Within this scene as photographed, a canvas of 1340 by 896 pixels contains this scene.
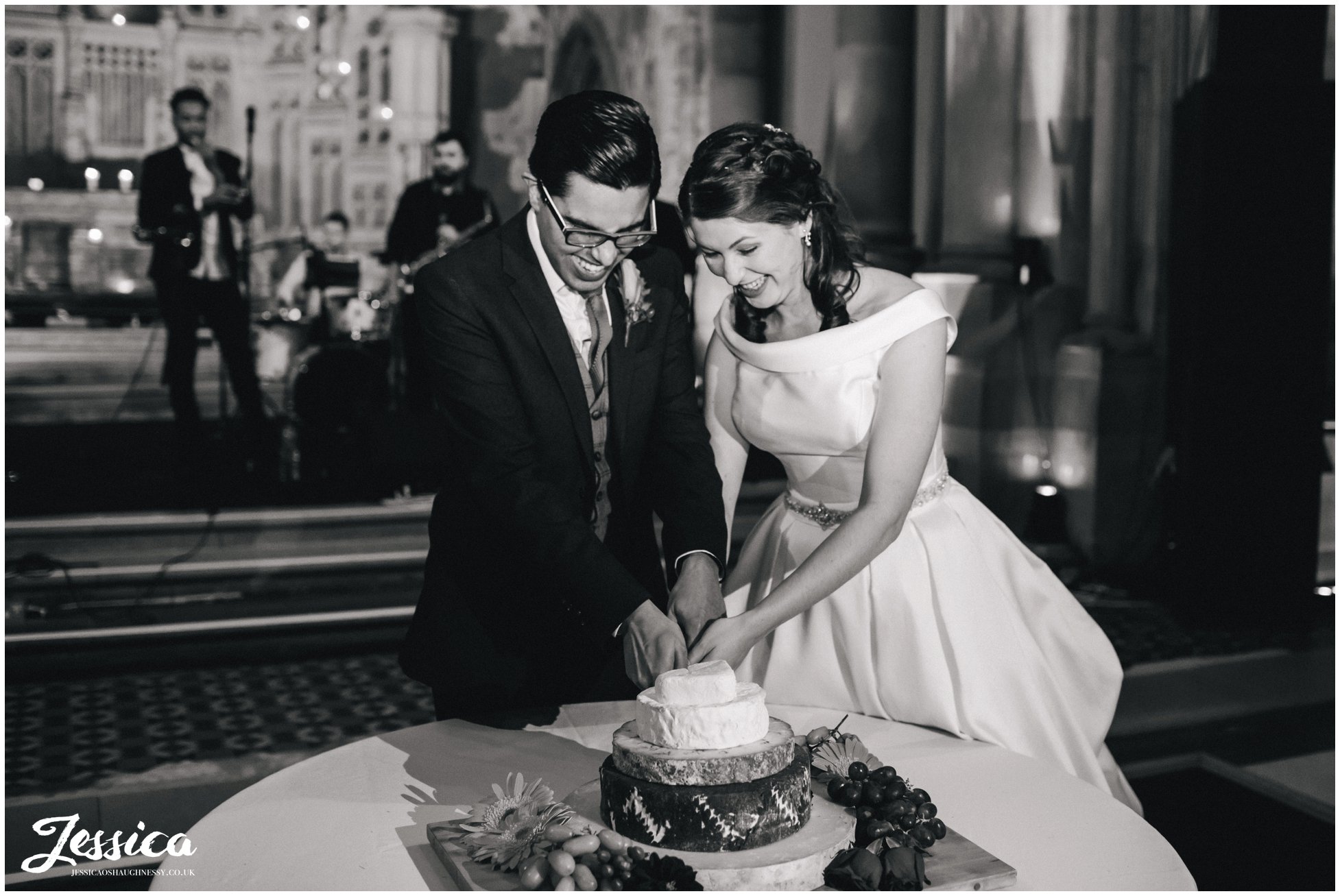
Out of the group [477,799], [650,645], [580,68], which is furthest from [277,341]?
[477,799]

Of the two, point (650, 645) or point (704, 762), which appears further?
point (650, 645)

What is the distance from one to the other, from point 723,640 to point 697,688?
1.19 feet

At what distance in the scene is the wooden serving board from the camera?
146cm

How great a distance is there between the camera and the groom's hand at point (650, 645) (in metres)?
1.91

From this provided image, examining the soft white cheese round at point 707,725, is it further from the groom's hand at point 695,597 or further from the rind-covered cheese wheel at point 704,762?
the groom's hand at point 695,597

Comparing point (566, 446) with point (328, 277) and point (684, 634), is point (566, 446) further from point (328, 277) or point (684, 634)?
point (328, 277)

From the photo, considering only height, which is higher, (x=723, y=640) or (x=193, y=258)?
(x=193, y=258)

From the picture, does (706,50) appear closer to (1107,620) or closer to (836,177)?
(836,177)

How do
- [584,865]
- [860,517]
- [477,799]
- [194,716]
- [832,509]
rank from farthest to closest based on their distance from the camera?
[194,716] → [832,509] → [860,517] → [477,799] → [584,865]

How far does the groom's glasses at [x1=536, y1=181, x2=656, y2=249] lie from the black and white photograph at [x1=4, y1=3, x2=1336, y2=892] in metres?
0.01

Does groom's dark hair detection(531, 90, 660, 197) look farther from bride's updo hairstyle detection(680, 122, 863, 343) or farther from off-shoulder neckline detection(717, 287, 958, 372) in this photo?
off-shoulder neckline detection(717, 287, 958, 372)

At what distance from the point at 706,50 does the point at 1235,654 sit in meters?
5.66

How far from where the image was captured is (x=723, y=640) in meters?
1.99

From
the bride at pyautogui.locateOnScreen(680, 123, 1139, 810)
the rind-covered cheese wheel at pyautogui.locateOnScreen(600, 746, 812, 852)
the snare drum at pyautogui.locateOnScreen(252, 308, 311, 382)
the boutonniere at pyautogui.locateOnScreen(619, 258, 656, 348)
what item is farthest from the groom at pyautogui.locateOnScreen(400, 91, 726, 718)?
the snare drum at pyautogui.locateOnScreen(252, 308, 311, 382)
